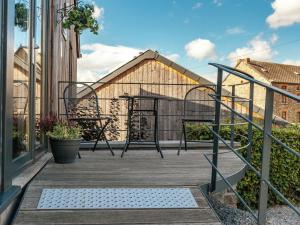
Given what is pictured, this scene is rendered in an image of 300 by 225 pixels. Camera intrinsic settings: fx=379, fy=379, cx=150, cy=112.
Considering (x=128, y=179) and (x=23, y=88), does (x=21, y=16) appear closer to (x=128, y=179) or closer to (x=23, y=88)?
(x=23, y=88)

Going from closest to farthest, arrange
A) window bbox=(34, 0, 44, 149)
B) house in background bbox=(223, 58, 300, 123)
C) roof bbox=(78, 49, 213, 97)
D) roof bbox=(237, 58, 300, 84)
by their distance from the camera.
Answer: window bbox=(34, 0, 44, 149) < roof bbox=(78, 49, 213, 97) < house in background bbox=(223, 58, 300, 123) < roof bbox=(237, 58, 300, 84)

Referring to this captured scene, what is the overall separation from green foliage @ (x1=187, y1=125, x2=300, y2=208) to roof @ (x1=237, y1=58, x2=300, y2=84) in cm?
2335

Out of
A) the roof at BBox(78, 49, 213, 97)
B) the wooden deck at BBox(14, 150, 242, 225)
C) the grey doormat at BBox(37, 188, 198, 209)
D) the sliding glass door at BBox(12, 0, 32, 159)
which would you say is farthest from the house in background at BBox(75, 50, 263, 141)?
the grey doormat at BBox(37, 188, 198, 209)

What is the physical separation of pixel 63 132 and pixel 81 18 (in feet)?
6.60

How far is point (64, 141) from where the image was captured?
11.4ft

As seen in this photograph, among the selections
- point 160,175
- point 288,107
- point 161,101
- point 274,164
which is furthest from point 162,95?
point 288,107

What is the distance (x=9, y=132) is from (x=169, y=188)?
1.16 m

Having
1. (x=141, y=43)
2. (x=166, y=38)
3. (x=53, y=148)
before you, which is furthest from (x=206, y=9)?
(x=53, y=148)

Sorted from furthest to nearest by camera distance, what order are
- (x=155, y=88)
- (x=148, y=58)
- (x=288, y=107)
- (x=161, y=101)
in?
(x=288, y=107)
(x=148, y=58)
(x=155, y=88)
(x=161, y=101)

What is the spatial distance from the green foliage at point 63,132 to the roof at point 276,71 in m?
27.2

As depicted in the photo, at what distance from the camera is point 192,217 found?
7.47 feet

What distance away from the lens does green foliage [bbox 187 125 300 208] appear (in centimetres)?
614

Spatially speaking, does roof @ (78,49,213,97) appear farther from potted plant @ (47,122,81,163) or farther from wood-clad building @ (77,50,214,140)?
potted plant @ (47,122,81,163)

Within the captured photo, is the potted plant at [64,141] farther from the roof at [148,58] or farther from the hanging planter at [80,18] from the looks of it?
the roof at [148,58]
